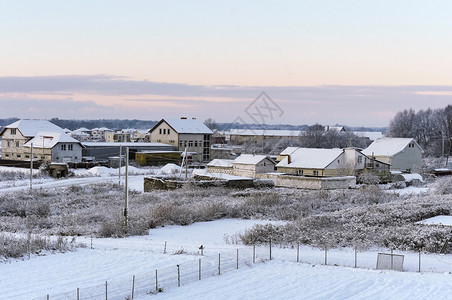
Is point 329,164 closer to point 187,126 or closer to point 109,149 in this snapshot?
point 187,126

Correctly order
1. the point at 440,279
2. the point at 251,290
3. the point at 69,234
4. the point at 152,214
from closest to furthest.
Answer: the point at 251,290, the point at 440,279, the point at 69,234, the point at 152,214

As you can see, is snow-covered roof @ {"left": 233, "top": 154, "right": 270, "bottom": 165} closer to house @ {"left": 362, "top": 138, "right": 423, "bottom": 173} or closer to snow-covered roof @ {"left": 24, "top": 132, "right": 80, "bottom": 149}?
house @ {"left": 362, "top": 138, "right": 423, "bottom": 173}

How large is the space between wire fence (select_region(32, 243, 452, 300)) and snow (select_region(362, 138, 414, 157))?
123 feet

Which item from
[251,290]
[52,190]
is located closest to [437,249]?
[251,290]

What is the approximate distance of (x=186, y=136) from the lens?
2778 inches

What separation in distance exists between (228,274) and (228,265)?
88 cm

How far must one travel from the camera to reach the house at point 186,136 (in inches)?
2773

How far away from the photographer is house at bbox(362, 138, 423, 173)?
5659 centimetres

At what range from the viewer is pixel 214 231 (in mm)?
26391

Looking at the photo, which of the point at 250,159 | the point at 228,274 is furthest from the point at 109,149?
the point at 228,274

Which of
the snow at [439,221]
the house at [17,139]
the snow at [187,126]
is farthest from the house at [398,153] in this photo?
the house at [17,139]

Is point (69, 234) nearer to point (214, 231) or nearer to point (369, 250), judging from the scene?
point (214, 231)

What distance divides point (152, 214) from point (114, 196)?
1147 centimetres

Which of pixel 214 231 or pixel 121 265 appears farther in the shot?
pixel 214 231
